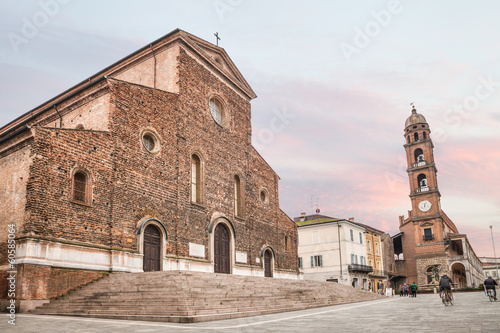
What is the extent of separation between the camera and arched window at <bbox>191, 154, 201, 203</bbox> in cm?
2153

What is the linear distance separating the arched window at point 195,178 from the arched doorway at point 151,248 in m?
3.44

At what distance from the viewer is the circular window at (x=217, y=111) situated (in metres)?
Answer: 24.5

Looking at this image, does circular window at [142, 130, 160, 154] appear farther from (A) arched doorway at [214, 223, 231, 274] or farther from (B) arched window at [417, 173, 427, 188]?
(B) arched window at [417, 173, 427, 188]

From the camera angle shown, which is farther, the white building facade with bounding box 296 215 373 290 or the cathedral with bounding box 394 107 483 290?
the cathedral with bounding box 394 107 483 290

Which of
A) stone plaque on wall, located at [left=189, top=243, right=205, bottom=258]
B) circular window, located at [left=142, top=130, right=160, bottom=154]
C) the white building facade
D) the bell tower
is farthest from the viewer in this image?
the bell tower

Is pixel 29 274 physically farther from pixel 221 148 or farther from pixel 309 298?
pixel 221 148

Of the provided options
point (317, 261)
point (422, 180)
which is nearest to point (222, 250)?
point (317, 261)

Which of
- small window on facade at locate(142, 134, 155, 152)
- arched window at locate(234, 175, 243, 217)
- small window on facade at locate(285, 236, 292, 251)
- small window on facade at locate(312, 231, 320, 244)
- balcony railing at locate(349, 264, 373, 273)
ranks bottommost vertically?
balcony railing at locate(349, 264, 373, 273)

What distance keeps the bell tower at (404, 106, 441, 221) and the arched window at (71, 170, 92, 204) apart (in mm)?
50373

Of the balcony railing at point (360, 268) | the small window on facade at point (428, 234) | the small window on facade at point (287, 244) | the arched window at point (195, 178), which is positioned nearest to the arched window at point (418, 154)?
the small window on facade at point (428, 234)

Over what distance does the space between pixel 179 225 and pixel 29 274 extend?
731 centimetres

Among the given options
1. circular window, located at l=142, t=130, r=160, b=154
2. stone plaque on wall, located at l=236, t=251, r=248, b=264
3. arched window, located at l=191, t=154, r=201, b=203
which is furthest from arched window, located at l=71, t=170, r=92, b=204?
stone plaque on wall, located at l=236, t=251, r=248, b=264

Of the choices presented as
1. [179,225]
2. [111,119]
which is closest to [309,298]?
[179,225]

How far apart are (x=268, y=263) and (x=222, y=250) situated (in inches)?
209
